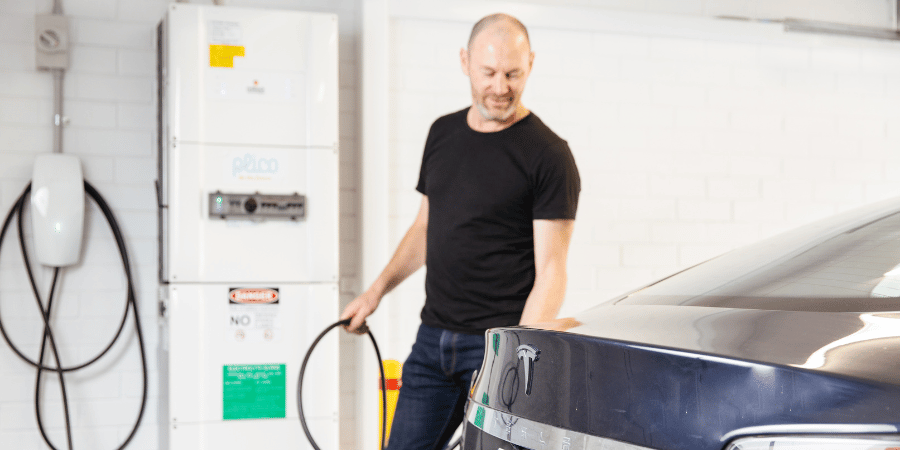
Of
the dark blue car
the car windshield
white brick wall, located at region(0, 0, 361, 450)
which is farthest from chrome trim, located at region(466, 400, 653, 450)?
white brick wall, located at region(0, 0, 361, 450)

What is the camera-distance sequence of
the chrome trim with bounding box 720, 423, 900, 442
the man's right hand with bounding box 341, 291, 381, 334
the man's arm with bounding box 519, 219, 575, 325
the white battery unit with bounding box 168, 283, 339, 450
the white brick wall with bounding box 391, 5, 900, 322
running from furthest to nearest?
the white brick wall with bounding box 391, 5, 900, 322 < the white battery unit with bounding box 168, 283, 339, 450 < the man's right hand with bounding box 341, 291, 381, 334 < the man's arm with bounding box 519, 219, 575, 325 < the chrome trim with bounding box 720, 423, 900, 442

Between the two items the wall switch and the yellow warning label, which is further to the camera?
the wall switch

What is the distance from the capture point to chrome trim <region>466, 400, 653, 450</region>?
706 millimetres

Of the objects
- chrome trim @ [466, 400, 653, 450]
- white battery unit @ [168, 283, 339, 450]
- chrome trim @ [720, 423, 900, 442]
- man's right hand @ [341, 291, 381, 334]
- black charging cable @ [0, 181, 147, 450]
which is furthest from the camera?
black charging cable @ [0, 181, 147, 450]

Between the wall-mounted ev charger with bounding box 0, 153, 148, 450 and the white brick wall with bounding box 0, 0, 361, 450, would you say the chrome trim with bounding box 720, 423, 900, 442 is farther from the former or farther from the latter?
the white brick wall with bounding box 0, 0, 361, 450

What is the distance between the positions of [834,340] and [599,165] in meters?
3.23

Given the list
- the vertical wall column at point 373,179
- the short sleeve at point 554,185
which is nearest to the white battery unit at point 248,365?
the vertical wall column at point 373,179

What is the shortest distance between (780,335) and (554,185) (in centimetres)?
123

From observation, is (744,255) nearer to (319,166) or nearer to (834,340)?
(834,340)

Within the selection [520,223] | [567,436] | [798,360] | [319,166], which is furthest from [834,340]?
[319,166]

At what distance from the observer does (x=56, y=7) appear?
3.31 metres

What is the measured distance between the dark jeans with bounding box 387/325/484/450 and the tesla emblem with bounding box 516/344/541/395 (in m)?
1.05

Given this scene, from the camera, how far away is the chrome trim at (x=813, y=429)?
0.55 metres

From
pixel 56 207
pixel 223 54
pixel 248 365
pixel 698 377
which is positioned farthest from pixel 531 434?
pixel 56 207
